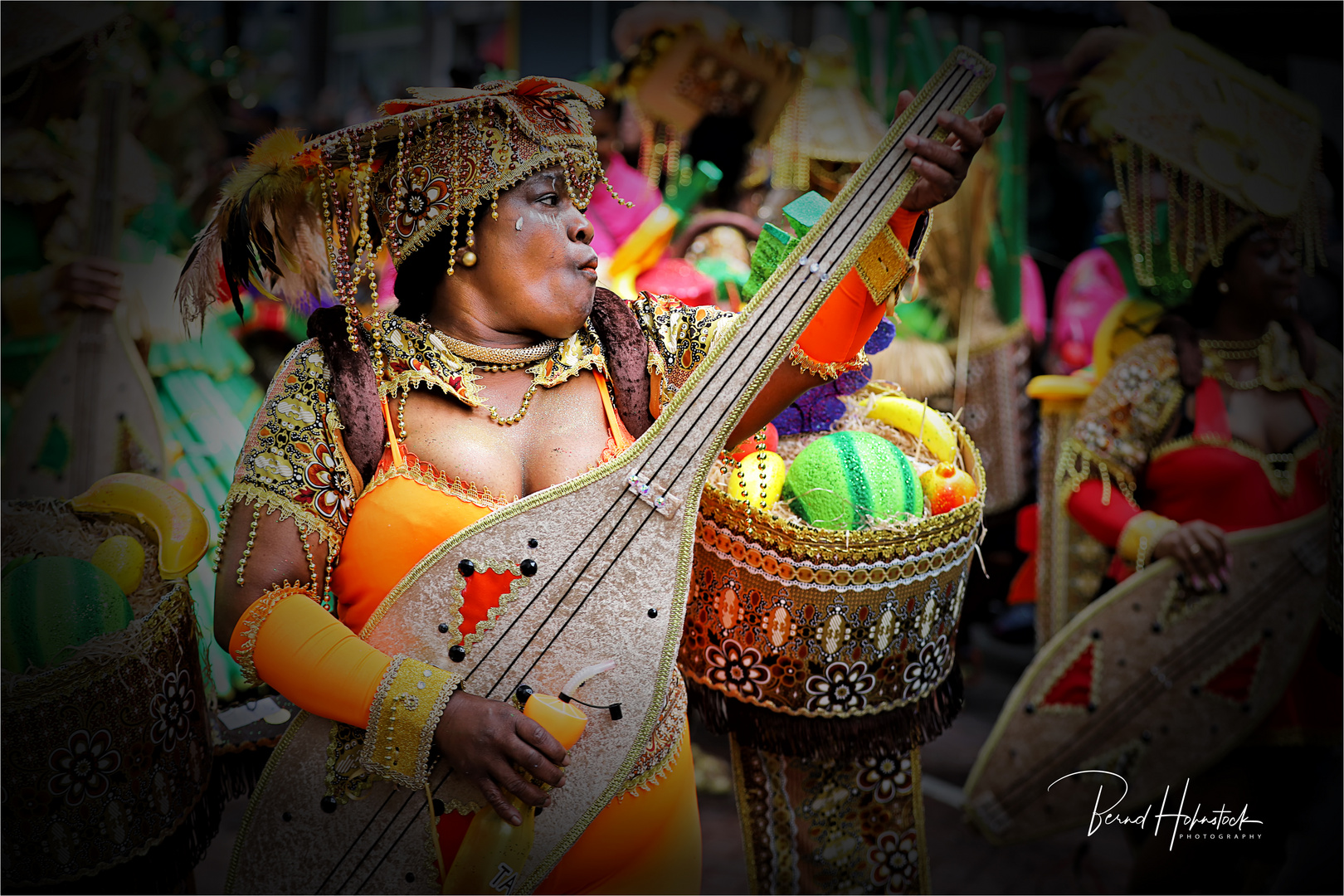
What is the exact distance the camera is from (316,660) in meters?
1.43

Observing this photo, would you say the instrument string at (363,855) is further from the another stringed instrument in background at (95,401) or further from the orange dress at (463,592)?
→ the another stringed instrument in background at (95,401)

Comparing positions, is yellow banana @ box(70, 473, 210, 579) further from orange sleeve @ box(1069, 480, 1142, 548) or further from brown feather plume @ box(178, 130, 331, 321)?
orange sleeve @ box(1069, 480, 1142, 548)

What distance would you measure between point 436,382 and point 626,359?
0.34 metres

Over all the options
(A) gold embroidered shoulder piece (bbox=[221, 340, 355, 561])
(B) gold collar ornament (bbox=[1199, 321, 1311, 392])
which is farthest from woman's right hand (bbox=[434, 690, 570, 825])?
(B) gold collar ornament (bbox=[1199, 321, 1311, 392])

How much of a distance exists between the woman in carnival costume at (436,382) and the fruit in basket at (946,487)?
0.36 metres

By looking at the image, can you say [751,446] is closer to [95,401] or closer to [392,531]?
[392,531]

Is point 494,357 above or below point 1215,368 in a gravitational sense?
above

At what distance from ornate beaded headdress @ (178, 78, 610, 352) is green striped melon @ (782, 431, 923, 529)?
70 centimetres

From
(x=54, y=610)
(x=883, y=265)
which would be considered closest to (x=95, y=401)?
(x=54, y=610)

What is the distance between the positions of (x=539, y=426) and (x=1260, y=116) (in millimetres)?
2122

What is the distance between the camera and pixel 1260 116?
8.32ft

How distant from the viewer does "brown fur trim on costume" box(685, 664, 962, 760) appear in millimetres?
1907

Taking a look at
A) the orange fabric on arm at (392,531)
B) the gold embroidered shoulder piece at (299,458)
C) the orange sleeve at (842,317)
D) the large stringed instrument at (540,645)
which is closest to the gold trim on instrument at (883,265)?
the orange sleeve at (842,317)

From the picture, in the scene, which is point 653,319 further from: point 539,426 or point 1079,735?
point 1079,735
